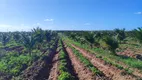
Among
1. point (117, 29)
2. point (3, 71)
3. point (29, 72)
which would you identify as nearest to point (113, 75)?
point (29, 72)

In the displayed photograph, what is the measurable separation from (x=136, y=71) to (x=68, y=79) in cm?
671

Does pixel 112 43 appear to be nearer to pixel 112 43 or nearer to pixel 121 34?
pixel 112 43

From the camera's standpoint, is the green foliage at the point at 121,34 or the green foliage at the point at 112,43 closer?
the green foliage at the point at 112,43

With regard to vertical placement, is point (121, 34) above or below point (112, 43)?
above

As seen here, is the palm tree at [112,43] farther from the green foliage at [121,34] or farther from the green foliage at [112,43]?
the green foliage at [121,34]

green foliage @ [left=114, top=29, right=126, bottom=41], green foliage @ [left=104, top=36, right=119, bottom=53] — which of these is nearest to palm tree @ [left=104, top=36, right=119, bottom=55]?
green foliage @ [left=104, top=36, right=119, bottom=53]

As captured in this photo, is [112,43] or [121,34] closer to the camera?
[112,43]

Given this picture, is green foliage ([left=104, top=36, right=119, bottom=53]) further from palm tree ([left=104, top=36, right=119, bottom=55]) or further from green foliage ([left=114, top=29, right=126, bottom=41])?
green foliage ([left=114, top=29, right=126, bottom=41])

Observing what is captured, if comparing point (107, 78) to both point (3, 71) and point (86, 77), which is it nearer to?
point (86, 77)

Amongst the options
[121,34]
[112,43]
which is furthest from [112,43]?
[121,34]

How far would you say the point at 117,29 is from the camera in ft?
168

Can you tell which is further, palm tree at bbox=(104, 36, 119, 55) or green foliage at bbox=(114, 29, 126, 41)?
green foliage at bbox=(114, 29, 126, 41)

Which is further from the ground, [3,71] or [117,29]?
[117,29]

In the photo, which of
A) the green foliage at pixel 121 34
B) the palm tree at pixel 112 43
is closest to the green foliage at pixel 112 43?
the palm tree at pixel 112 43
